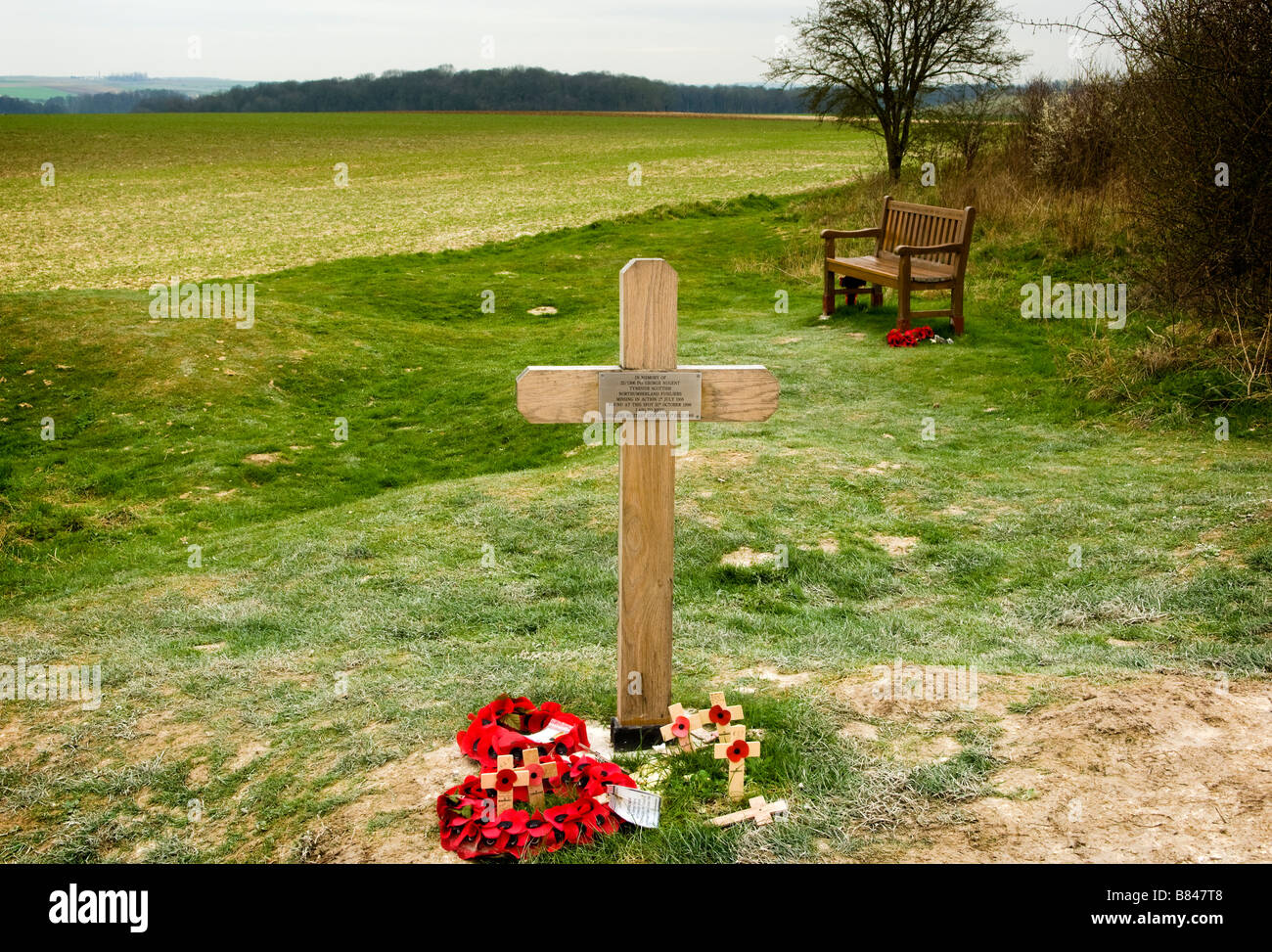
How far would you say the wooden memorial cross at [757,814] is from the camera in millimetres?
3439

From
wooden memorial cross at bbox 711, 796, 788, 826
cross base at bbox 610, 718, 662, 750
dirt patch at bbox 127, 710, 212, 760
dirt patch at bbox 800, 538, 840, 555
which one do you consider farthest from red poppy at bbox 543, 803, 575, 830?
dirt patch at bbox 800, 538, 840, 555

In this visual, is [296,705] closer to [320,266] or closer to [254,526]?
[254,526]

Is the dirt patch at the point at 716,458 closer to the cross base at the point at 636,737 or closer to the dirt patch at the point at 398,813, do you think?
the cross base at the point at 636,737

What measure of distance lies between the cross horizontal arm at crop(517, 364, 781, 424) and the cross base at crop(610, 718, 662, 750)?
1.24m

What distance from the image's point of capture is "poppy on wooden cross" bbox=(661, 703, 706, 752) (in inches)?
156

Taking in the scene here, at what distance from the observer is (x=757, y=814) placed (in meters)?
3.46

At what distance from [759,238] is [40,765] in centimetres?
2153

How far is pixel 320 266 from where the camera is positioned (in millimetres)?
22906

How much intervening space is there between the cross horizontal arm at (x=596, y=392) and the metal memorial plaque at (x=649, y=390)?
3 centimetres

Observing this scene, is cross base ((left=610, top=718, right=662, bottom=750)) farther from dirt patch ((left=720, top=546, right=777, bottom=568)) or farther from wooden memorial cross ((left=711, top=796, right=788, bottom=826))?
dirt patch ((left=720, top=546, right=777, bottom=568))

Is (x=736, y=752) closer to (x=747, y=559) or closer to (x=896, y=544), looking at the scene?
(x=747, y=559)

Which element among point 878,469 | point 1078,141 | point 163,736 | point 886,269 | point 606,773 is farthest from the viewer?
point 1078,141

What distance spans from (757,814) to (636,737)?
2.46 ft

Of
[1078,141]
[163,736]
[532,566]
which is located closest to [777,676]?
[532,566]
